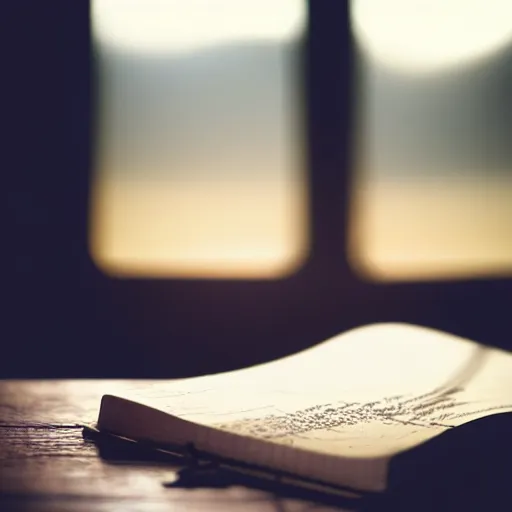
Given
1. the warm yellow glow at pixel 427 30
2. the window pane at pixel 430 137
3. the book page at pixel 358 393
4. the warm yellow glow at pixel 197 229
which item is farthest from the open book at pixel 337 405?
the warm yellow glow at pixel 427 30

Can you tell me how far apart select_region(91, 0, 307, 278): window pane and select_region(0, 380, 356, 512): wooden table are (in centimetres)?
149

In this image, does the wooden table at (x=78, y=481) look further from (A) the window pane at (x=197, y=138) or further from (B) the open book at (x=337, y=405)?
(A) the window pane at (x=197, y=138)

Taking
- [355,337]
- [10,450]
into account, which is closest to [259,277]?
[355,337]

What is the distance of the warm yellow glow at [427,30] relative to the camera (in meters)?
2.18

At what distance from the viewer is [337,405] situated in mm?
515

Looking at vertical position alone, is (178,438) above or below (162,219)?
below

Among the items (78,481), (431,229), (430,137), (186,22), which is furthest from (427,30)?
(78,481)

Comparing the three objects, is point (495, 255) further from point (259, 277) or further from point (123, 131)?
point (123, 131)

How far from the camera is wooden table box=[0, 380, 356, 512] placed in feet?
1.29

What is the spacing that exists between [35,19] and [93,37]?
6.7 inches

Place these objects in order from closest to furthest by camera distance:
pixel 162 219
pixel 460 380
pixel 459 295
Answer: pixel 460 380 < pixel 162 219 < pixel 459 295

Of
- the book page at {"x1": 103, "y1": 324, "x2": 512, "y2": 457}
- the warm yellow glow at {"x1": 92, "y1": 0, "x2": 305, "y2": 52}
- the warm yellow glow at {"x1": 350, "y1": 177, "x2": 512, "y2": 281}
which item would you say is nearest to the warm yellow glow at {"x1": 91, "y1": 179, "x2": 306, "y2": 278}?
the warm yellow glow at {"x1": 350, "y1": 177, "x2": 512, "y2": 281}

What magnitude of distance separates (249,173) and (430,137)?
52 centimetres

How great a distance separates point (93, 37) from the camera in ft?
7.20
